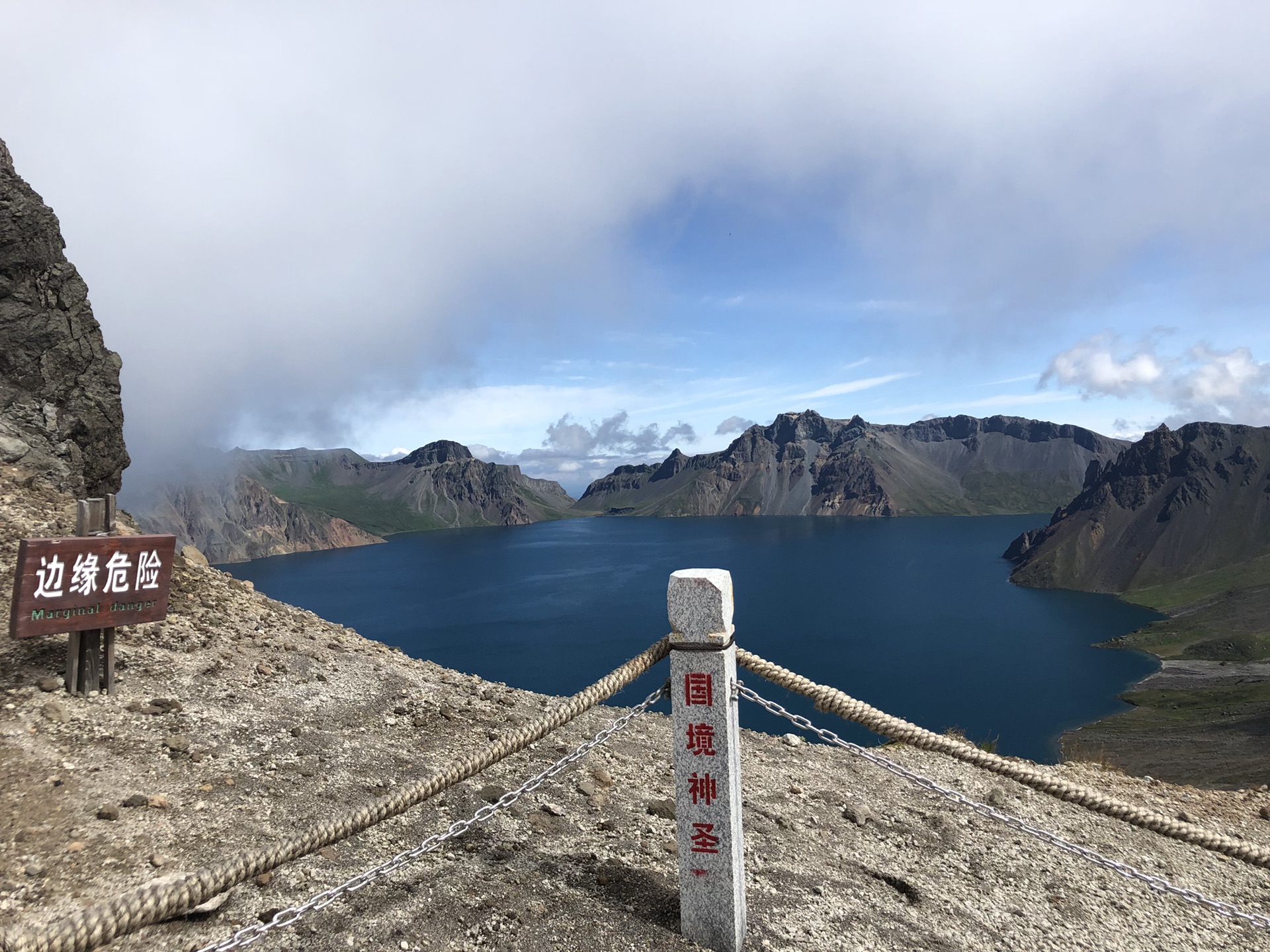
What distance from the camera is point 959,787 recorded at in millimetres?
10938

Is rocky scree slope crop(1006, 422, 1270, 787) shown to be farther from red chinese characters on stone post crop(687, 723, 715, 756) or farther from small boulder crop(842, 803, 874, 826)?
red chinese characters on stone post crop(687, 723, 715, 756)

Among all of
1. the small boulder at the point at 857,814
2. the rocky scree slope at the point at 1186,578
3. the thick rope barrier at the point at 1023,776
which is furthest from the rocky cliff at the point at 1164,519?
the thick rope barrier at the point at 1023,776

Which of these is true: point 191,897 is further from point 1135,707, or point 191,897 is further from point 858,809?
point 1135,707

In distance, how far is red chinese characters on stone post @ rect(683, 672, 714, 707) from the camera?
467 cm

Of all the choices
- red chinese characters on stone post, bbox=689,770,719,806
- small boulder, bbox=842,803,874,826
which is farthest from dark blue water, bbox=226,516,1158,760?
red chinese characters on stone post, bbox=689,770,719,806

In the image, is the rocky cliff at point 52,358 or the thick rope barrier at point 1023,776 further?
the rocky cliff at point 52,358

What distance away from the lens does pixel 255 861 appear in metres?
4.17

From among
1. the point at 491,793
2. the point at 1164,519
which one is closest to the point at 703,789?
the point at 491,793

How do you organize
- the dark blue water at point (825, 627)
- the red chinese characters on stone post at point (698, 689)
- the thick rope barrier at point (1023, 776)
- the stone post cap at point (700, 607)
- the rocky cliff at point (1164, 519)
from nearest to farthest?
the stone post cap at point (700, 607) → the red chinese characters on stone post at point (698, 689) → the thick rope barrier at point (1023, 776) → the dark blue water at point (825, 627) → the rocky cliff at point (1164, 519)

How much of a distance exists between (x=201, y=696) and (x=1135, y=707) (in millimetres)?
86674

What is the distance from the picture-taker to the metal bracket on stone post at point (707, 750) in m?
4.60

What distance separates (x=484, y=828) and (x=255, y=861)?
11.8ft

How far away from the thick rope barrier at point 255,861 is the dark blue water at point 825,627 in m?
50.0

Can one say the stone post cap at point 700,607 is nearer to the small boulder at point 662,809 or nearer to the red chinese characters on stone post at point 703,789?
the red chinese characters on stone post at point 703,789
